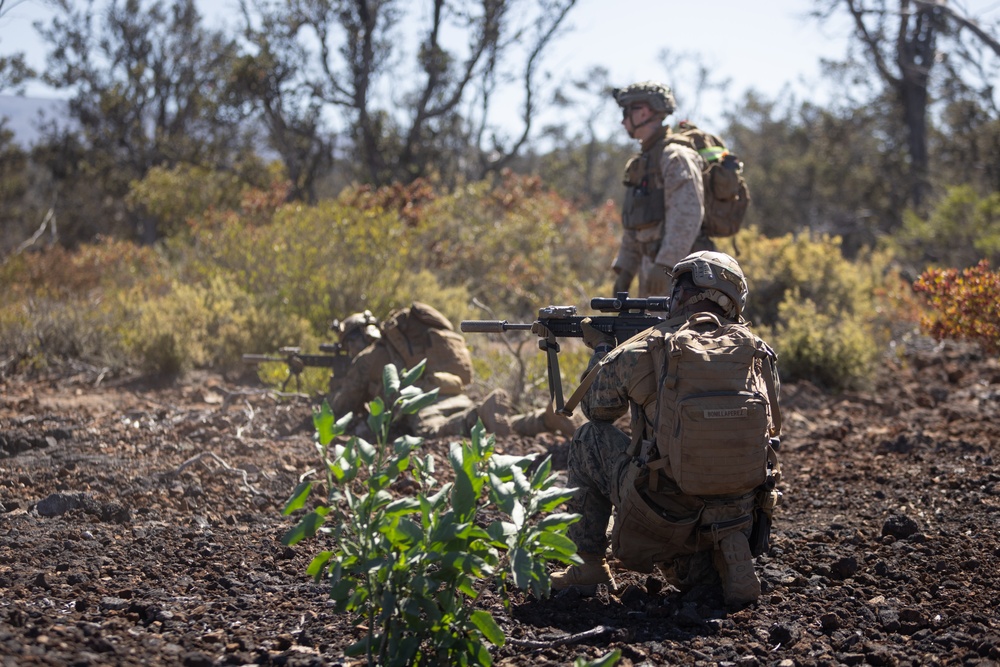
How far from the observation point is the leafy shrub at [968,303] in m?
6.21

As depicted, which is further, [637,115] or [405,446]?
[637,115]

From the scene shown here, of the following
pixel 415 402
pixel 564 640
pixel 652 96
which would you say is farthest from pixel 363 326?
pixel 415 402

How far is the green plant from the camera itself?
7.30ft

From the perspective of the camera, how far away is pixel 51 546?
3.67 meters

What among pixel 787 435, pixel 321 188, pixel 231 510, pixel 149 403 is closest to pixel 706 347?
pixel 231 510

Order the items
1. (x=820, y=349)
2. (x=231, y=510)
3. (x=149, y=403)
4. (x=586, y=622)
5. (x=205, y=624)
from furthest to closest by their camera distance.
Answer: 1. (x=820, y=349)
2. (x=149, y=403)
3. (x=231, y=510)
4. (x=586, y=622)
5. (x=205, y=624)

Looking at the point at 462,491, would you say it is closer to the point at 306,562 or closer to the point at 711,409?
the point at 711,409

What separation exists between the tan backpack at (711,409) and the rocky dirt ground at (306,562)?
51 centimetres

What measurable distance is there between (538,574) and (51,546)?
2.37m

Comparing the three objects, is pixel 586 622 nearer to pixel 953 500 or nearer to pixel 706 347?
pixel 706 347

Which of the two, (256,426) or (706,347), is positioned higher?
(706,347)

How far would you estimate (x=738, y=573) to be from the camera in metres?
3.21

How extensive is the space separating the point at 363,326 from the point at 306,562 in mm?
2996

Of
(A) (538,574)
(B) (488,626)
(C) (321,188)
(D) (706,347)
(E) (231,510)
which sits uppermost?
(C) (321,188)
